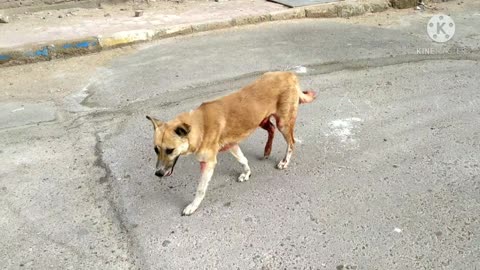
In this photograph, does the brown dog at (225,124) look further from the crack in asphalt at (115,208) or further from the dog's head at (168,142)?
the crack in asphalt at (115,208)

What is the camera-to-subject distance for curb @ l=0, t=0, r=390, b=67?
682 cm

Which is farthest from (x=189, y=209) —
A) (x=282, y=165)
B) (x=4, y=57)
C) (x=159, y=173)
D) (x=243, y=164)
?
(x=4, y=57)

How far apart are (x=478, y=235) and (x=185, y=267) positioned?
6.89 feet

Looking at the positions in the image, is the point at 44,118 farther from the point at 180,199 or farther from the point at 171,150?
the point at 171,150

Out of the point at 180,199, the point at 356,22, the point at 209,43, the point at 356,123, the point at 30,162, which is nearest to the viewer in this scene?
the point at 180,199

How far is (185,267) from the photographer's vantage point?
308 centimetres

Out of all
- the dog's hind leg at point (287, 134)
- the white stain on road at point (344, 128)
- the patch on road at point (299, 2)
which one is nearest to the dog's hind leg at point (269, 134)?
the dog's hind leg at point (287, 134)

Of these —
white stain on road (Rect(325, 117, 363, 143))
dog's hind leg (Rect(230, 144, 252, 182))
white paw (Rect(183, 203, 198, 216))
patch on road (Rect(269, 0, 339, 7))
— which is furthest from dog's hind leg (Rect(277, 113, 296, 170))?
patch on road (Rect(269, 0, 339, 7))

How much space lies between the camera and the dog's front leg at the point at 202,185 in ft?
11.6

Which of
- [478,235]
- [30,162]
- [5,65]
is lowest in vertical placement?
[478,235]

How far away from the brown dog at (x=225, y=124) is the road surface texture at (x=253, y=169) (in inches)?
15.2

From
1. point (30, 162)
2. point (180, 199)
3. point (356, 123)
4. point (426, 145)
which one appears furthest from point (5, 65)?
point (426, 145)

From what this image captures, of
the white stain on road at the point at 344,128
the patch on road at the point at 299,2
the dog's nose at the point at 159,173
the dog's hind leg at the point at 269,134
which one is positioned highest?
the patch on road at the point at 299,2

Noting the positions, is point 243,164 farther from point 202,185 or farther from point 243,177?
point 202,185
